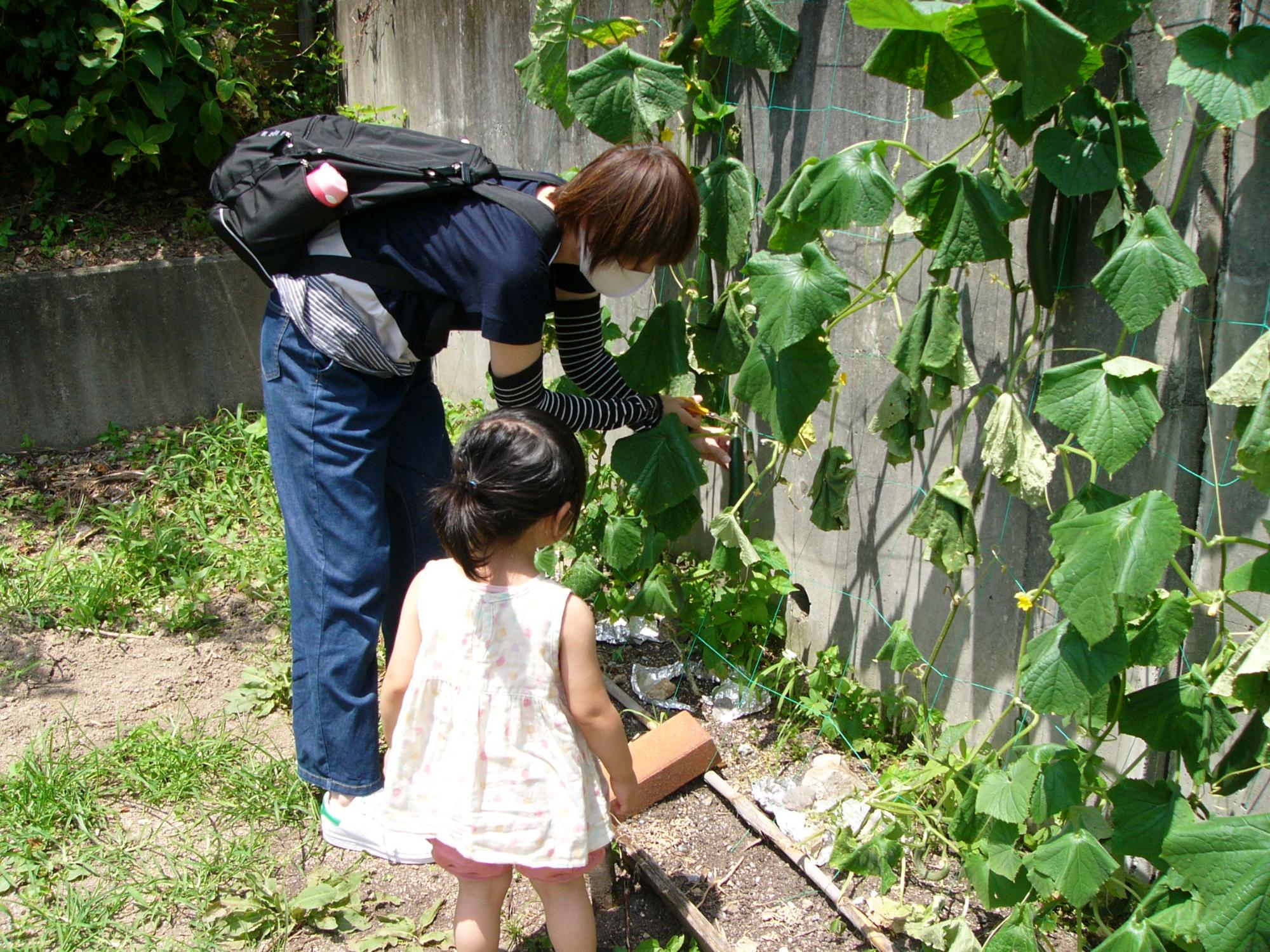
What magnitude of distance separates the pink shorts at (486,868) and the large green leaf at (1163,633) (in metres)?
0.91

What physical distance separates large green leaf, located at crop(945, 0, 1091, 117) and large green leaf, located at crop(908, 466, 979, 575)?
69 cm

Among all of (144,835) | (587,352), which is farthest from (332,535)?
(144,835)

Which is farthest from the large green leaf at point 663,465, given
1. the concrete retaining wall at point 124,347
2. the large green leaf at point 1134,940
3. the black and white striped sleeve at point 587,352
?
the concrete retaining wall at point 124,347

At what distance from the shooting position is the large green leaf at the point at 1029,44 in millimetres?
1606

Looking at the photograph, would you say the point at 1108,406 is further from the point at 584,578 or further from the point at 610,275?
the point at 584,578

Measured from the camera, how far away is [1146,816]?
169 centimetres

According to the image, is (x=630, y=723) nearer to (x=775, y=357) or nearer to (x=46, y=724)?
(x=775, y=357)

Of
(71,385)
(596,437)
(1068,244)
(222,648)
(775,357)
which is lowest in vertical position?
(222,648)

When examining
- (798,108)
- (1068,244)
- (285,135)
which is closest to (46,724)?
(285,135)

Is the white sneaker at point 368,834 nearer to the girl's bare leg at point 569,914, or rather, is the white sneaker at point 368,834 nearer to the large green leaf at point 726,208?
the girl's bare leg at point 569,914

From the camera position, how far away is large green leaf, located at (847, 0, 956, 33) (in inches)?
66.4

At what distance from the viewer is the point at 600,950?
216 centimetres

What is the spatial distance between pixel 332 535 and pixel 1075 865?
1485 millimetres

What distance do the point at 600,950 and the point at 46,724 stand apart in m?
1.69
